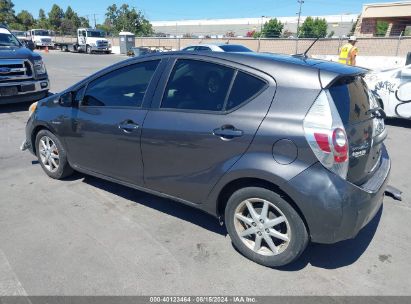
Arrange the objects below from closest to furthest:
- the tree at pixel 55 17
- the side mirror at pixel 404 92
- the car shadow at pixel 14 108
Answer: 1. the side mirror at pixel 404 92
2. the car shadow at pixel 14 108
3. the tree at pixel 55 17

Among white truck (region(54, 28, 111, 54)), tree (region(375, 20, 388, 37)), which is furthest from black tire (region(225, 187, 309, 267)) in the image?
tree (region(375, 20, 388, 37))

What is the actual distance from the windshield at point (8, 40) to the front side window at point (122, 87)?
7056 mm

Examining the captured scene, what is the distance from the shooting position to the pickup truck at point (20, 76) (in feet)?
26.7

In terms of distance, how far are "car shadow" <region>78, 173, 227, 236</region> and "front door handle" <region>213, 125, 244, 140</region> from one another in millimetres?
1076

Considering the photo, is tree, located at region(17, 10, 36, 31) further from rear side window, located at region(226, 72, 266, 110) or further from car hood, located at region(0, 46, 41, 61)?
rear side window, located at region(226, 72, 266, 110)

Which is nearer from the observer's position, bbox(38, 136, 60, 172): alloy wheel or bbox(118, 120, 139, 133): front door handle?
bbox(118, 120, 139, 133): front door handle

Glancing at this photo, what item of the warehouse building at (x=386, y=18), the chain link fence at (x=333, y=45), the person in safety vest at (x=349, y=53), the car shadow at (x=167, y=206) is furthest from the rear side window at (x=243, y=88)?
the warehouse building at (x=386, y=18)

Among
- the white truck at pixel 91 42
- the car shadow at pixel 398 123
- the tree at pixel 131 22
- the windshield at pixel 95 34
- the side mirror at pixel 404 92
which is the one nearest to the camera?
the side mirror at pixel 404 92

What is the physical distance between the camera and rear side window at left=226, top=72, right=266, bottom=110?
112 inches

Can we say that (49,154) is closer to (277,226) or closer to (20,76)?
(277,226)

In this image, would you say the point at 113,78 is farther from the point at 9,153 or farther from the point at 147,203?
the point at 9,153

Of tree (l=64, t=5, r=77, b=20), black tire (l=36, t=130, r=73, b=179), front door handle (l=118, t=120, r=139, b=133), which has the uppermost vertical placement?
tree (l=64, t=5, r=77, b=20)

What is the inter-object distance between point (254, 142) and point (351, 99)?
874mm

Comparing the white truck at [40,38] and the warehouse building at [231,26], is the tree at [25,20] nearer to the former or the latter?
the warehouse building at [231,26]
